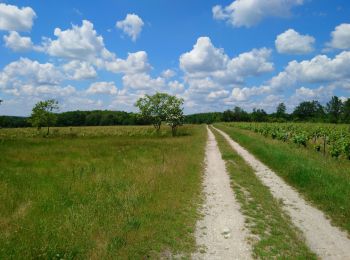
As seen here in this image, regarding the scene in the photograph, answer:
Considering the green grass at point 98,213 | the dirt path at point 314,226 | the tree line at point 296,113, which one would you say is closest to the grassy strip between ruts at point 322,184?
the dirt path at point 314,226

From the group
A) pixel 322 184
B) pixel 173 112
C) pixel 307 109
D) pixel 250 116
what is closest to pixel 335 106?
pixel 307 109

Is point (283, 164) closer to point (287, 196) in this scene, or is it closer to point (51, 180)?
point (287, 196)

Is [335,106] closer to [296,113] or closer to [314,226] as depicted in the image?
[296,113]

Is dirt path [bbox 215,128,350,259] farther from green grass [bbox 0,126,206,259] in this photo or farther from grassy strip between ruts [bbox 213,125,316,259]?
green grass [bbox 0,126,206,259]

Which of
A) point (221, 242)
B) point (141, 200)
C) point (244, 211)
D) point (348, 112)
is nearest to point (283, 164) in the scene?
point (244, 211)

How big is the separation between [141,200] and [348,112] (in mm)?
120118

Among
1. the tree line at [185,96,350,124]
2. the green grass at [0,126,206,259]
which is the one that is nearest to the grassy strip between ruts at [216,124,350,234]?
the green grass at [0,126,206,259]

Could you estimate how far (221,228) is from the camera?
7.61 metres

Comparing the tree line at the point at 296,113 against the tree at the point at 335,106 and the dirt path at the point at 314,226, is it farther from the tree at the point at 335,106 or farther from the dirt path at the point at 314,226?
the dirt path at the point at 314,226

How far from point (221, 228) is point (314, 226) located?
8.20 ft

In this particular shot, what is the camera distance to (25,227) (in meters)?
7.42

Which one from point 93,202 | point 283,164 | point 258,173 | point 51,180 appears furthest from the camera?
point 283,164

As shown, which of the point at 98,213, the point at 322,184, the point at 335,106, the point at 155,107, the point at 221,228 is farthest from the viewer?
the point at 335,106

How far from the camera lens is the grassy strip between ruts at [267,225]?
627cm
